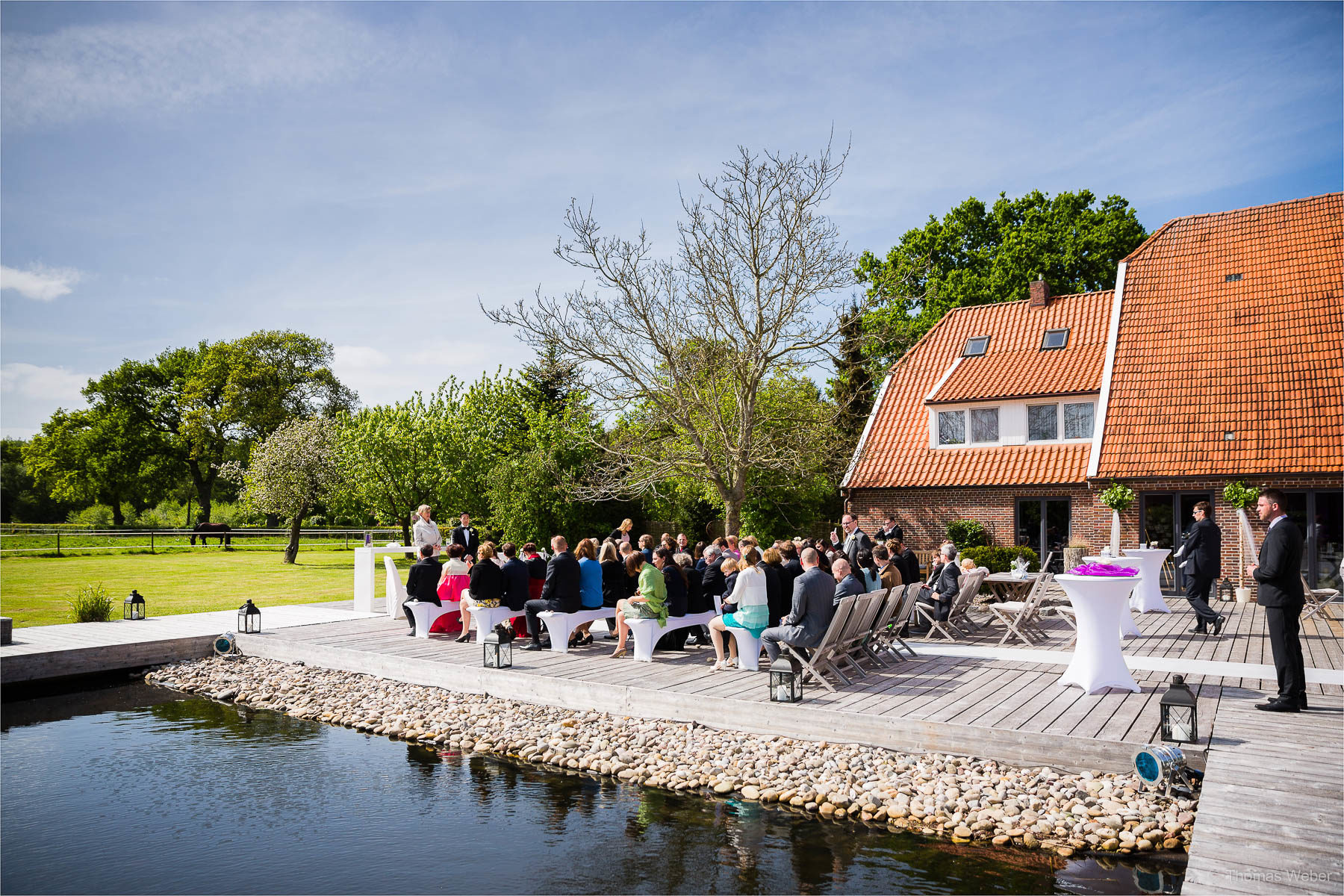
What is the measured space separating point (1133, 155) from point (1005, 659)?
934cm

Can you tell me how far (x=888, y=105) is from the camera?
45.0 feet

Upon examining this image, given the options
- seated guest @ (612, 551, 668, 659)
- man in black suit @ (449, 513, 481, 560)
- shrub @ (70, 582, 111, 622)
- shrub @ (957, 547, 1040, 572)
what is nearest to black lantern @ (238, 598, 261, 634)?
man in black suit @ (449, 513, 481, 560)

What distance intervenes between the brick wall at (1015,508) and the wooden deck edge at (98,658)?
16.1 meters

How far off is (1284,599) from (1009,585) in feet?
29.1

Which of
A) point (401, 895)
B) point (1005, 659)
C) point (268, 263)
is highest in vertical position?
point (268, 263)

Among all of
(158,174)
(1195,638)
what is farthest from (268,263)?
(1195,638)

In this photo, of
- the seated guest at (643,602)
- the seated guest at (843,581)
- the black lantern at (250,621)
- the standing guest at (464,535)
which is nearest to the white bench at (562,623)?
the seated guest at (643,602)

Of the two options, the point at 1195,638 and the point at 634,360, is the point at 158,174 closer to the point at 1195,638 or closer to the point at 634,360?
the point at 634,360

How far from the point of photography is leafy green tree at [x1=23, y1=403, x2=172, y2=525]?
46.7 meters

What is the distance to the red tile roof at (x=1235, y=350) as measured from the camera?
18016 millimetres

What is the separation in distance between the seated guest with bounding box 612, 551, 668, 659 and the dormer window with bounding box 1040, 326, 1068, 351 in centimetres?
1687

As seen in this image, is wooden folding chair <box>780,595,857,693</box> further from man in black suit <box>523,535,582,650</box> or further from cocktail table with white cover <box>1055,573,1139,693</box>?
man in black suit <box>523,535,582,650</box>

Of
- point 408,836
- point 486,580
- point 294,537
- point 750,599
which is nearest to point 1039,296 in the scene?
point 750,599

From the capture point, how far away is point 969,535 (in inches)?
842
